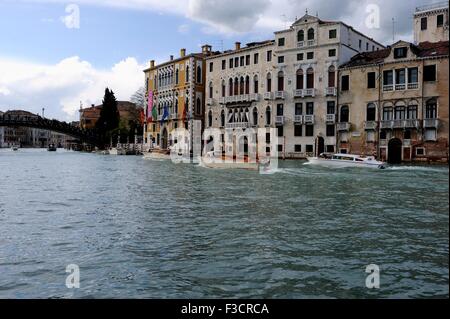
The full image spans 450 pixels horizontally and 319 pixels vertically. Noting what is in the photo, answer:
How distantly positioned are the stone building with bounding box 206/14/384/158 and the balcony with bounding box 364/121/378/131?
10.3 ft

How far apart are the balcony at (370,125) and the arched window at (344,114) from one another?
1978mm

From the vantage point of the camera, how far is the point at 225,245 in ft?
24.5

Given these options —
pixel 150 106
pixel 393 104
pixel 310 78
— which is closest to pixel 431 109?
pixel 393 104

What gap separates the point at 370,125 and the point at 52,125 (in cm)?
4972

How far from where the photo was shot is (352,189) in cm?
1588

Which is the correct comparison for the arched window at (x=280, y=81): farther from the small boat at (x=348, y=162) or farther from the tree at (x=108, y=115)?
the tree at (x=108, y=115)

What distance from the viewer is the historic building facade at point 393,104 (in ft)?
103

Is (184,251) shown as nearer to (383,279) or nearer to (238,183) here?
(383,279)

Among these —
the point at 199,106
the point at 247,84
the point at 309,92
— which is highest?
the point at 247,84

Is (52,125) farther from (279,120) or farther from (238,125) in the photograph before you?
(279,120)

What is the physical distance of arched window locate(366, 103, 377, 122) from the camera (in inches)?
1369

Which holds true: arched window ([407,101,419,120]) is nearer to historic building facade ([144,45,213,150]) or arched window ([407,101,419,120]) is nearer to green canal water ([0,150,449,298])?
green canal water ([0,150,449,298])
